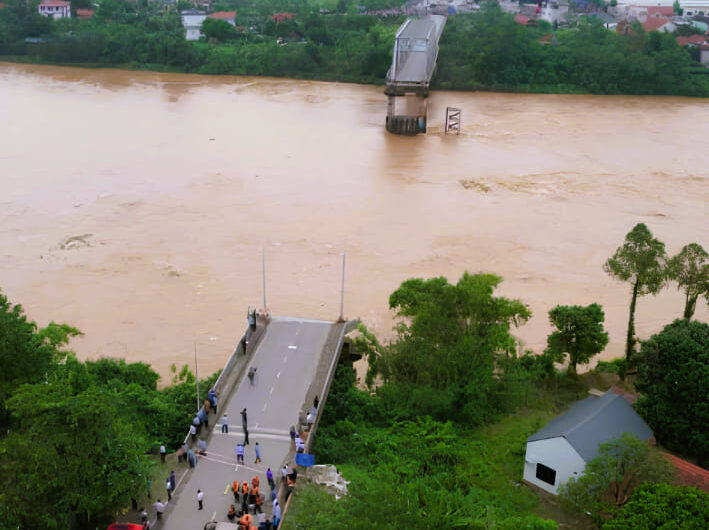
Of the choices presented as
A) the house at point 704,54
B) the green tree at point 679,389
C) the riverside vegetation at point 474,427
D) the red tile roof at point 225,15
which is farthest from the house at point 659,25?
the green tree at point 679,389

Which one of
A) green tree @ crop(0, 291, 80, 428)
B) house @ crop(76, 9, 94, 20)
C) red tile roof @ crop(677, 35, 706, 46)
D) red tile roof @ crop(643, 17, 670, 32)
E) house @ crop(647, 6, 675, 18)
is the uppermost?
house @ crop(647, 6, 675, 18)

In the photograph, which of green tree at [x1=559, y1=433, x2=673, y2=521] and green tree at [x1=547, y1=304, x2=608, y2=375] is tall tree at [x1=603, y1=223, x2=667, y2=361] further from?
green tree at [x1=559, y1=433, x2=673, y2=521]

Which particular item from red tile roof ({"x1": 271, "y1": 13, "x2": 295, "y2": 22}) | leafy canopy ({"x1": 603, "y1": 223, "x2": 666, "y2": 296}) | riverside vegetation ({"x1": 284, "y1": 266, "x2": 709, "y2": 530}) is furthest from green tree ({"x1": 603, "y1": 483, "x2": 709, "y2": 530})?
red tile roof ({"x1": 271, "y1": 13, "x2": 295, "y2": 22})

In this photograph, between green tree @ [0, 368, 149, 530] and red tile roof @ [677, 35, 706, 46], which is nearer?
green tree @ [0, 368, 149, 530]

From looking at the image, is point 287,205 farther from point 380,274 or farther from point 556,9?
point 556,9

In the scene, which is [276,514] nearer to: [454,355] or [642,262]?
[454,355]

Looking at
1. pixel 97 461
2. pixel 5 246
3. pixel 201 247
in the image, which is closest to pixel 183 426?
pixel 97 461

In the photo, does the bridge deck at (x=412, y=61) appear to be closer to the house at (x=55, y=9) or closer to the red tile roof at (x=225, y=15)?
the red tile roof at (x=225, y=15)
